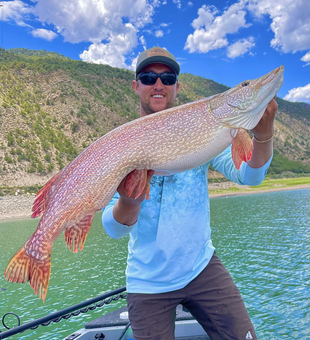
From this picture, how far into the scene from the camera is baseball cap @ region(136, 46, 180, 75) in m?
2.87

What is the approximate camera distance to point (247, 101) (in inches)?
92.7

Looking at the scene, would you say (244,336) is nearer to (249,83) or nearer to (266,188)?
(249,83)

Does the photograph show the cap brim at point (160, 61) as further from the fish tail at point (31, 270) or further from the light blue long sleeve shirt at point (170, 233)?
the fish tail at point (31, 270)

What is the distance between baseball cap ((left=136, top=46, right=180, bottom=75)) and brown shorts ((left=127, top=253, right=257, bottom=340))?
208 cm

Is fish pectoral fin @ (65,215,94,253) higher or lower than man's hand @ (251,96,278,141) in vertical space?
lower

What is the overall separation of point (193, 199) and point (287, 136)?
110 m

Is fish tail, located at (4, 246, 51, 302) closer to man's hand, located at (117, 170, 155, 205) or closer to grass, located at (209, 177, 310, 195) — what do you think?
man's hand, located at (117, 170, 155, 205)

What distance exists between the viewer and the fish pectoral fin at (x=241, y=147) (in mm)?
2348

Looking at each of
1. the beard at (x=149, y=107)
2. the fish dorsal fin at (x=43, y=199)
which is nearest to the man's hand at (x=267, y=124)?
the beard at (x=149, y=107)

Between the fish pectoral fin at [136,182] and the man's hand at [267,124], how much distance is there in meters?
1.03

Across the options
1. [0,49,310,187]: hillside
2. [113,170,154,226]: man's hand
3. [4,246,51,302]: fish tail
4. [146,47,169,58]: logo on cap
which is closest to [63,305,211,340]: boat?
[4,246,51,302]: fish tail

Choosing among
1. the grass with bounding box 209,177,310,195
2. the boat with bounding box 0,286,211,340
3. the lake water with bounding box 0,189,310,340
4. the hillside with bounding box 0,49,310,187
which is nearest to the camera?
the boat with bounding box 0,286,211,340

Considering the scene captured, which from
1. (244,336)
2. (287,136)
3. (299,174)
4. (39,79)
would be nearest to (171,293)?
(244,336)

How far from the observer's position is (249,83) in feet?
7.80
